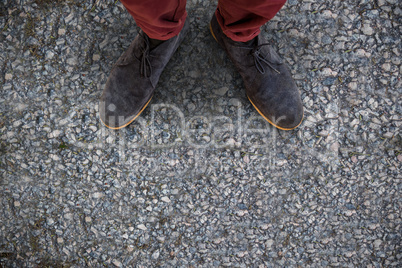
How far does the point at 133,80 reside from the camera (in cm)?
195

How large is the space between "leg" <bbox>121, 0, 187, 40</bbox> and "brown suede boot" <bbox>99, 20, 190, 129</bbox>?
34cm

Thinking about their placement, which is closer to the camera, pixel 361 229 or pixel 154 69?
pixel 154 69

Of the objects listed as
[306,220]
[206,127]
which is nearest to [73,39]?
[206,127]

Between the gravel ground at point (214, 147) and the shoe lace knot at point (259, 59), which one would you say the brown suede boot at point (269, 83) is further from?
the gravel ground at point (214, 147)

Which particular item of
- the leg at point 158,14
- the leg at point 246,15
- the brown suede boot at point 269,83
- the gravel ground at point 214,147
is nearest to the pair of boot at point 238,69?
the brown suede boot at point 269,83

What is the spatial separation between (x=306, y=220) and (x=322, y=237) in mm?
176

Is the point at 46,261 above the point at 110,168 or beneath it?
beneath

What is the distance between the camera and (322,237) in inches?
84.0

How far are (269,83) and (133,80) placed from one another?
94cm

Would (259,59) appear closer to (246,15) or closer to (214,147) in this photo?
(246,15)

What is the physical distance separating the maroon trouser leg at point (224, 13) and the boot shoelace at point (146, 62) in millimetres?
310

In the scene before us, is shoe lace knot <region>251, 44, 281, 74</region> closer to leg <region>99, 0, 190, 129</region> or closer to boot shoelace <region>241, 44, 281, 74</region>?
boot shoelace <region>241, 44, 281, 74</region>

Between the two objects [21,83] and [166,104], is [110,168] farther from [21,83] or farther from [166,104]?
[21,83]

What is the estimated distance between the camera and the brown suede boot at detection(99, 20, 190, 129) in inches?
74.6
